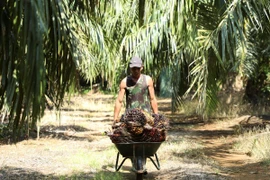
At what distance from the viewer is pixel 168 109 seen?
77.5 feet

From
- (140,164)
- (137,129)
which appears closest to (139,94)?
(137,129)

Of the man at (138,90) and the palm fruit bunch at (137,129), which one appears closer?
the palm fruit bunch at (137,129)

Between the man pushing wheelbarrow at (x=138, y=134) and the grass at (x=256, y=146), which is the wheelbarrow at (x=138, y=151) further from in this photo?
the grass at (x=256, y=146)

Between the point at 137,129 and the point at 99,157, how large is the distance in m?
2.75

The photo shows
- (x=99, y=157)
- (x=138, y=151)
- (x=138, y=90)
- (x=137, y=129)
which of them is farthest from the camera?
(x=99, y=157)

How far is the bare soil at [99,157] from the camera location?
818 centimetres

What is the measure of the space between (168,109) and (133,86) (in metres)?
15.9

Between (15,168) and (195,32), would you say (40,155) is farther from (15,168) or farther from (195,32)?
(195,32)

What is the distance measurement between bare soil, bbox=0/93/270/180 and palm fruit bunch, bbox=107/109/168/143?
0.91 meters

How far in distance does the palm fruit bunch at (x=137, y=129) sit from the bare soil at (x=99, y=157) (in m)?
0.91

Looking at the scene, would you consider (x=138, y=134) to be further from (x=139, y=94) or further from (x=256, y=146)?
(x=256, y=146)

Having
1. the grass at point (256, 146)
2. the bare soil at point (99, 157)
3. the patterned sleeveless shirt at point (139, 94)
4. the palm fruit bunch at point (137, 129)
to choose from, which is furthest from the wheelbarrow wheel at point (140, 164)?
the grass at point (256, 146)

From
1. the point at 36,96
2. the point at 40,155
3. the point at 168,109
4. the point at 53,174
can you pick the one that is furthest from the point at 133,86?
the point at 168,109

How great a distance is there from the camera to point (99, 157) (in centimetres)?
972
